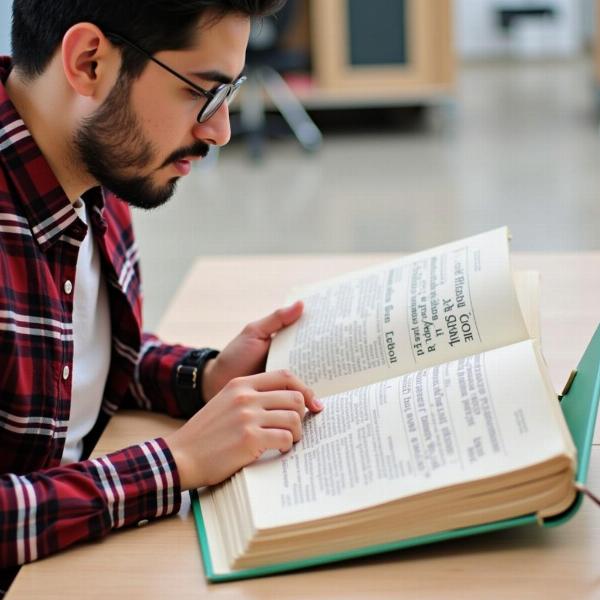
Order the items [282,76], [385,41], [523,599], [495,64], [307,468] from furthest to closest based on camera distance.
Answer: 1. [495,64]
2. [282,76]
3. [385,41]
4. [307,468]
5. [523,599]

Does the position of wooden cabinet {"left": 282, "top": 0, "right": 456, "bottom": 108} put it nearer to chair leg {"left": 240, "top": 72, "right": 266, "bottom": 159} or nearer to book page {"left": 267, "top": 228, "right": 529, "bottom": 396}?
chair leg {"left": 240, "top": 72, "right": 266, "bottom": 159}

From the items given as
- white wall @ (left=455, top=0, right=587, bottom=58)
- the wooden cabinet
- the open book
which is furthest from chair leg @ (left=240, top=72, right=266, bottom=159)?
the open book

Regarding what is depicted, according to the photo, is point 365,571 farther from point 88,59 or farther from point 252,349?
point 88,59

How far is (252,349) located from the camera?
1.17m

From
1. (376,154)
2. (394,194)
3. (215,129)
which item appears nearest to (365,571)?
(215,129)

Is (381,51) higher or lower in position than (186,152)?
higher

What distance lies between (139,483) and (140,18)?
→ 17.0 inches

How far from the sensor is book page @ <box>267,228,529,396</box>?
3.25ft

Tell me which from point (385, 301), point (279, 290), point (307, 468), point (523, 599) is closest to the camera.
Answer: point (523, 599)

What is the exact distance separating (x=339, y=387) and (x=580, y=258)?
637mm

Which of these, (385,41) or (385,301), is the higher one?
(385,41)

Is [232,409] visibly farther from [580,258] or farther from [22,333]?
[580,258]

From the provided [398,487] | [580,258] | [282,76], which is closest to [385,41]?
[282,76]

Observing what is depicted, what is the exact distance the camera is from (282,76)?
560 cm
